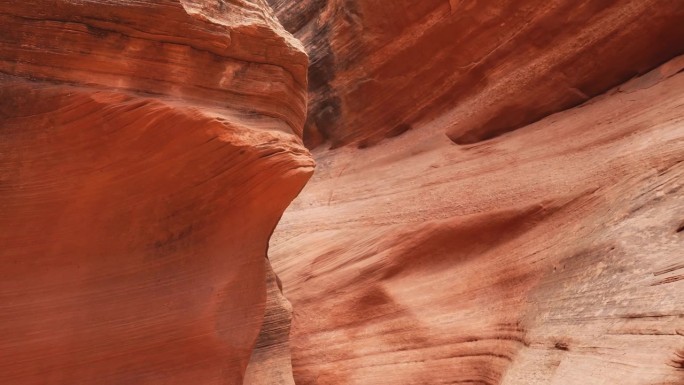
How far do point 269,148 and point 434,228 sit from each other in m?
2.11

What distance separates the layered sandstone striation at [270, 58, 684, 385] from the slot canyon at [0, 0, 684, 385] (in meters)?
0.02

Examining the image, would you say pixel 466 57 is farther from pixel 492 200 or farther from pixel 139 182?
pixel 139 182

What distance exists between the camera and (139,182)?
13.8 feet

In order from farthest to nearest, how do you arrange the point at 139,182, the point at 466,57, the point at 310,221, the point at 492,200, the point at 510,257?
the point at 466,57, the point at 310,221, the point at 492,200, the point at 510,257, the point at 139,182

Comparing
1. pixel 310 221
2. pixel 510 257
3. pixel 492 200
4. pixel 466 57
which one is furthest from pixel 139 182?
pixel 466 57

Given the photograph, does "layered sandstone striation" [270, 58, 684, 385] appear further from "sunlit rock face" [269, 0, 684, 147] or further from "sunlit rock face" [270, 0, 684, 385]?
"sunlit rock face" [269, 0, 684, 147]

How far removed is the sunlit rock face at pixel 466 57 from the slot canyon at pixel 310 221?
0.09 feet

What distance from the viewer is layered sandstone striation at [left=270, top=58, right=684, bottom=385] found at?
4121 mm

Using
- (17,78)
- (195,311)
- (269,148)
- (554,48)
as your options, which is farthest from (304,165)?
(554,48)

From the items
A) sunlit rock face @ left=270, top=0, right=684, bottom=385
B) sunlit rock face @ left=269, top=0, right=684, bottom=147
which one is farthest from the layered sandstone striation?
sunlit rock face @ left=269, top=0, right=684, bottom=147

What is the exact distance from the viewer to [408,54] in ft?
25.6

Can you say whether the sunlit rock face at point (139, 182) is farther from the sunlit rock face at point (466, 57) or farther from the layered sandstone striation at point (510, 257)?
the sunlit rock face at point (466, 57)

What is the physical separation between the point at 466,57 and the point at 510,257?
2.65 m

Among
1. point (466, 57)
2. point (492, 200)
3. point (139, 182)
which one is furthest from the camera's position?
point (466, 57)
